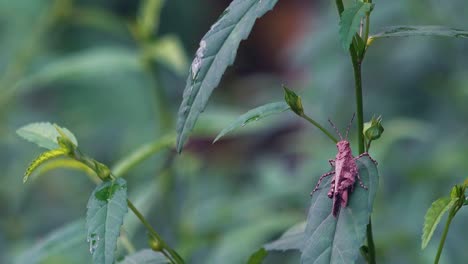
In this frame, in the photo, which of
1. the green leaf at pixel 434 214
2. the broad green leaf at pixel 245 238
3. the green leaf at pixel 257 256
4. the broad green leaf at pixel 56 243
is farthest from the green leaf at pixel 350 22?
the broad green leaf at pixel 245 238

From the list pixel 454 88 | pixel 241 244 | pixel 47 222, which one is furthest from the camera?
pixel 47 222

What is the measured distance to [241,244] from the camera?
241 centimetres

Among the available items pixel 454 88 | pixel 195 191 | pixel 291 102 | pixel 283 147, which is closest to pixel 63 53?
pixel 283 147

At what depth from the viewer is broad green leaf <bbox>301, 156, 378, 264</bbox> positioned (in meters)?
1.06

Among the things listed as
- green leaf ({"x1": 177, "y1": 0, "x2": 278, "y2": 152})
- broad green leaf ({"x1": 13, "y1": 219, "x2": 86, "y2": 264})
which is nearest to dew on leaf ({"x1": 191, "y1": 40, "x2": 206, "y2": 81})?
green leaf ({"x1": 177, "y1": 0, "x2": 278, "y2": 152})

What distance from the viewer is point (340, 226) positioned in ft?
3.54

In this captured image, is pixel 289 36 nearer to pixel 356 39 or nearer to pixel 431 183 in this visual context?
pixel 431 183

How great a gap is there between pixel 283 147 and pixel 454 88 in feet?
6.22

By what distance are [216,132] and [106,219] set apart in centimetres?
143

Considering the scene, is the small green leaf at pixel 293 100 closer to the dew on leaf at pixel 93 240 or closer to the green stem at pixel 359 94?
the green stem at pixel 359 94

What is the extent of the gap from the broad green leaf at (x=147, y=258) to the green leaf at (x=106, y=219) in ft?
0.46

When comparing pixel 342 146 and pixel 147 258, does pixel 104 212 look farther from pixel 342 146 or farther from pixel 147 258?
pixel 342 146

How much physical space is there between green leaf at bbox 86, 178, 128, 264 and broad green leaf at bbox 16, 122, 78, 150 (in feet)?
0.58

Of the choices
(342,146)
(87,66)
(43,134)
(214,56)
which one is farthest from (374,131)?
(87,66)
